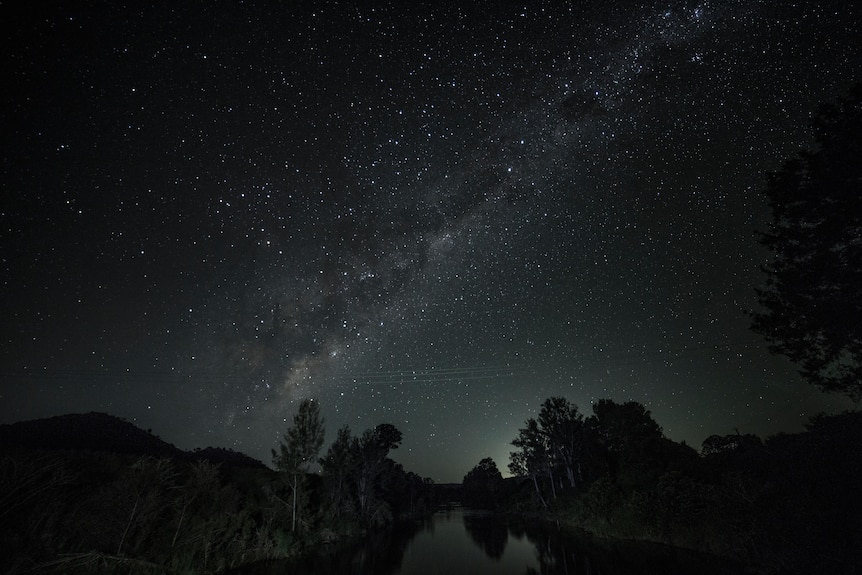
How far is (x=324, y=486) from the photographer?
37.8m

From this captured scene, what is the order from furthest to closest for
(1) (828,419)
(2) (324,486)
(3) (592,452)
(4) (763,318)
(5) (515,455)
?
(5) (515,455) < (3) (592,452) < (2) (324,486) < (4) (763,318) < (1) (828,419)

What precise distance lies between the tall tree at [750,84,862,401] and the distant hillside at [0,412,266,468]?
65.6 metres

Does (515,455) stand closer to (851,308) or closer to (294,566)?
(294,566)

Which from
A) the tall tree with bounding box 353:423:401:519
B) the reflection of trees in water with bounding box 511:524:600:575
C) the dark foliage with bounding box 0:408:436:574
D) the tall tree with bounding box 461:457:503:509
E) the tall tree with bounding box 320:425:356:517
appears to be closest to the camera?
the dark foliage with bounding box 0:408:436:574

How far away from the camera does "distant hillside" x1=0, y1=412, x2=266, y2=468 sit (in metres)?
54.8

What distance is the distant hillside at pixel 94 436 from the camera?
180 ft

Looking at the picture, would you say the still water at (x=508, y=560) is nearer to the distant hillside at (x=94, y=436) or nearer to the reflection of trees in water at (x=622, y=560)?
the reflection of trees in water at (x=622, y=560)

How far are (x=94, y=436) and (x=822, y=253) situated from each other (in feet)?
293

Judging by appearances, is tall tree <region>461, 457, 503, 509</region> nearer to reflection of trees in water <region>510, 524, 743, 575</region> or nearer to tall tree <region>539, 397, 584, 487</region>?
tall tree <region>539, 397, 584, 487</region>

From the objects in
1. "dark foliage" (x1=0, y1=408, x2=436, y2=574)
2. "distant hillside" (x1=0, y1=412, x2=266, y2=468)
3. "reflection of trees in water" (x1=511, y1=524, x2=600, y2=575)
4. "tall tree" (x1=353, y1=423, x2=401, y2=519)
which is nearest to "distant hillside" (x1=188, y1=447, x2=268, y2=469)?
"distant hillside" (x1=0, y1=412, x2=266, y2=468)

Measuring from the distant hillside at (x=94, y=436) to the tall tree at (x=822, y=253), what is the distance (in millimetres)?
65579

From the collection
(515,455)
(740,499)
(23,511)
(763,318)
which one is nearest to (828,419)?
(763,318)

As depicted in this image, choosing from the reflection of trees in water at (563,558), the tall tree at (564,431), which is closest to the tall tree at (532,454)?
the tall tree at (564,431)

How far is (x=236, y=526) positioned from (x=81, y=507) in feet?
21.5
